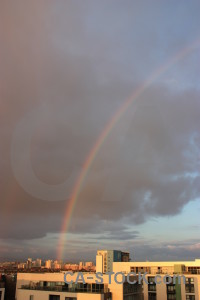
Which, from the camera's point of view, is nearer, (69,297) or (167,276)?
(69,297)

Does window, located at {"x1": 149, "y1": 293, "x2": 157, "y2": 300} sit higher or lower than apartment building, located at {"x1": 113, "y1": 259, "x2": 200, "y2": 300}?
lower

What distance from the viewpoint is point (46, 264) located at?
198 meters

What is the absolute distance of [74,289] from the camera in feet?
119

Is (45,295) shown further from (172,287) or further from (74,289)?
(172,287)

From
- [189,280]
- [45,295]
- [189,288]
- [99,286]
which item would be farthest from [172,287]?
[45,295]

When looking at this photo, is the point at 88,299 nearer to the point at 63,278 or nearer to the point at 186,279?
the point at 63,278

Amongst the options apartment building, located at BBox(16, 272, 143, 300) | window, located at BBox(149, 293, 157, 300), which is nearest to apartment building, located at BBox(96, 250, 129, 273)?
window, located at BBox(149, 293, 157, 300)

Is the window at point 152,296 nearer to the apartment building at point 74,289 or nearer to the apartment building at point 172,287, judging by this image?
the apartment building at point 172,287

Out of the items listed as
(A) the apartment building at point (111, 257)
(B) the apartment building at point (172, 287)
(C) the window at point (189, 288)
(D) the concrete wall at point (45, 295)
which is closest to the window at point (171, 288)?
(B) the apartment building at point (172, 287)

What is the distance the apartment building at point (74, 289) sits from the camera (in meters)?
34.5

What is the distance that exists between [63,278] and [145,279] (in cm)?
2389

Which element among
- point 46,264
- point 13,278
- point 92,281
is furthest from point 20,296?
point 46,264

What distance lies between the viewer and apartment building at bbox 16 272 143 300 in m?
34.5

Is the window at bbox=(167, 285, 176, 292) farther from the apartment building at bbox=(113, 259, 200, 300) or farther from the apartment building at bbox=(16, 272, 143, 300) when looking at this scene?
the apartment building at bbox=(16, 272, 143, 300)
